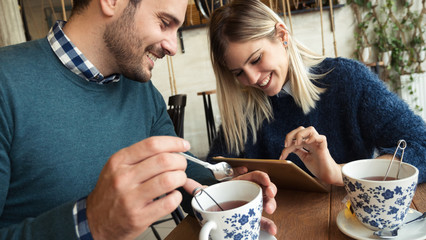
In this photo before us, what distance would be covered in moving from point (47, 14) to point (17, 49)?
3797mm

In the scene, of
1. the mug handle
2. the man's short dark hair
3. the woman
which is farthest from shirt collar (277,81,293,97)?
the mug handle

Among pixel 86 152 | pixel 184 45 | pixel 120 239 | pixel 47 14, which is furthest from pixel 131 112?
pixel 47 14

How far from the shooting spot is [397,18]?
3686 mm

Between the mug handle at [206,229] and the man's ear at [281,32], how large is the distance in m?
0.93

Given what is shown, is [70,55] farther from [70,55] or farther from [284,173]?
[284,173]

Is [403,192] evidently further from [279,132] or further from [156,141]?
[279,132]

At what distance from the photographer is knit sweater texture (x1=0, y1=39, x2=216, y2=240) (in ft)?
2.63

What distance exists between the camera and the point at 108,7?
0.98 metres

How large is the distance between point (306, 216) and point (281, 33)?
799 mm

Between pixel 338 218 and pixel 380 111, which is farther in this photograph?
pixel 380 111

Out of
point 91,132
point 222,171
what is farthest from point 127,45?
point 222,171

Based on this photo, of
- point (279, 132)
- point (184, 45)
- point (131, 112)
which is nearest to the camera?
point (131, 112)

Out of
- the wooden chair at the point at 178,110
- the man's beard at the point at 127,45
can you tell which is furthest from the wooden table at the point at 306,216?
the wooden chair at the point at 178,110

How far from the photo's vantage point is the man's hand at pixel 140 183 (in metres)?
0.48
